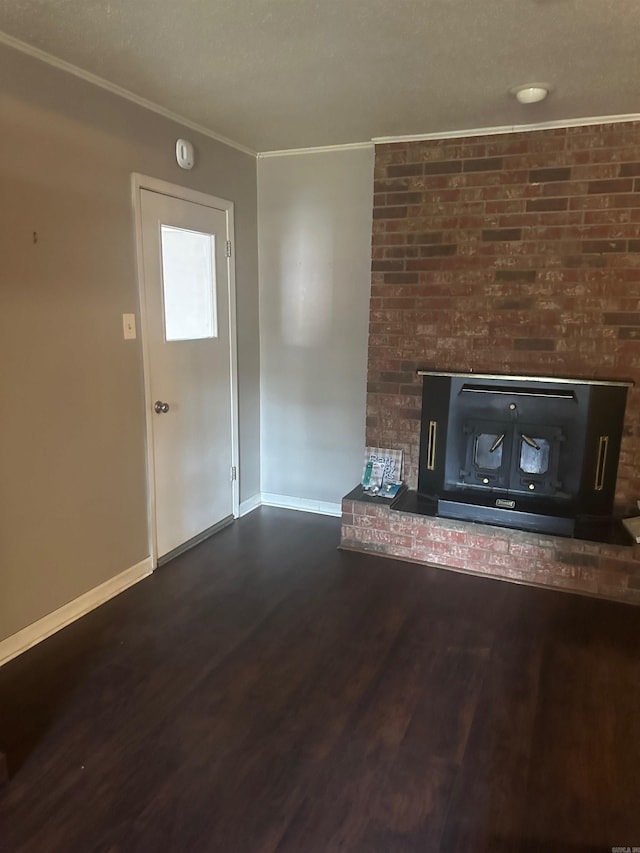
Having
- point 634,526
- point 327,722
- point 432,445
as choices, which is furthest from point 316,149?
point 327,722

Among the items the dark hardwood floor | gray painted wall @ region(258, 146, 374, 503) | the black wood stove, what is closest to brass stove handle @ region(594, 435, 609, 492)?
the black wood stove

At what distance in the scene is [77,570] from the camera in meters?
2.68

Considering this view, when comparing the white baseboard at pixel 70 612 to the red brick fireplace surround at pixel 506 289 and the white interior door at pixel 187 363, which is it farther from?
the red brick fireplace surround at pixel 506 289

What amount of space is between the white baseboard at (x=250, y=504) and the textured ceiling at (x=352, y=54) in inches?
93.6

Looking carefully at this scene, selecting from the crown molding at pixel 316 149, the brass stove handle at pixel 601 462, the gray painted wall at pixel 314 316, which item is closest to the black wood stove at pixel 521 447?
the brass stove handle at pixel 601 462

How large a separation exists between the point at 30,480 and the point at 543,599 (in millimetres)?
2460

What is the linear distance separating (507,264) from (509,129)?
0.70 meters

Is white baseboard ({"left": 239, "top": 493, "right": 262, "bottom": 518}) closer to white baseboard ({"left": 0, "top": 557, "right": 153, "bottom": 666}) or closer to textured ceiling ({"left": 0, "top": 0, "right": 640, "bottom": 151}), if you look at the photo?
white baseboard ({"left": 0, "top": 557, "right": 153, "bottom": 666})

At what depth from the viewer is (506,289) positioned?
3.25m

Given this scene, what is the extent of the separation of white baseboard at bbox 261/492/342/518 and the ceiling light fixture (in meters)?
2.58

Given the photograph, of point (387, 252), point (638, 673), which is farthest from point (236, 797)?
point (387, 252)

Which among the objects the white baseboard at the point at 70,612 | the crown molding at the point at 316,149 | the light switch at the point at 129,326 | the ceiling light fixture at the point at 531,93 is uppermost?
the crown molding at the point at 316,149

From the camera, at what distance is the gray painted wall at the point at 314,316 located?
3.65 m

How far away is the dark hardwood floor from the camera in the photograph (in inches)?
64.9
